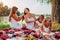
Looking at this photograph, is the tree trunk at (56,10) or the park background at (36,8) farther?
the tree trunk at (56,10)

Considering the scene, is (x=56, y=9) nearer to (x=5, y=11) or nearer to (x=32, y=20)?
(x=32, y=20)

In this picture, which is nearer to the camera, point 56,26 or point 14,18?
point 14,18

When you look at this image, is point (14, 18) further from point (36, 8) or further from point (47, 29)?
point (47, 29)

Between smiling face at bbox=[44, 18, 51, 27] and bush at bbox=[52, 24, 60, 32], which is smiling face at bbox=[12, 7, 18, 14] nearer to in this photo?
smiling face at bbox=[44, 18, 51, 27]

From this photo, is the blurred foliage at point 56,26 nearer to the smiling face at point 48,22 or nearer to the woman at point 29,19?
the smiling face at point 48,22

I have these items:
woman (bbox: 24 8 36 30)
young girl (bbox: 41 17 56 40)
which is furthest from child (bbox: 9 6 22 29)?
young girl (bbox: 41 17 56 40)

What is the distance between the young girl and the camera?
2.46 meters

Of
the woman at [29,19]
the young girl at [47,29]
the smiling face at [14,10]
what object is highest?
the smiling face at [14,10]

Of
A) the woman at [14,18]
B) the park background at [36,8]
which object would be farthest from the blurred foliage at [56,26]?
the woman at [14,18]

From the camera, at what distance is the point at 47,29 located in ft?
8.17

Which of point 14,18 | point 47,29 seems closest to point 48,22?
point 47,29

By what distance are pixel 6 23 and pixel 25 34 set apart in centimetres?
27

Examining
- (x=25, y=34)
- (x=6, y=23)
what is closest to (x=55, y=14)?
(x=25, y=34)

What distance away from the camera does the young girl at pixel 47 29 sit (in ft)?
8.08
